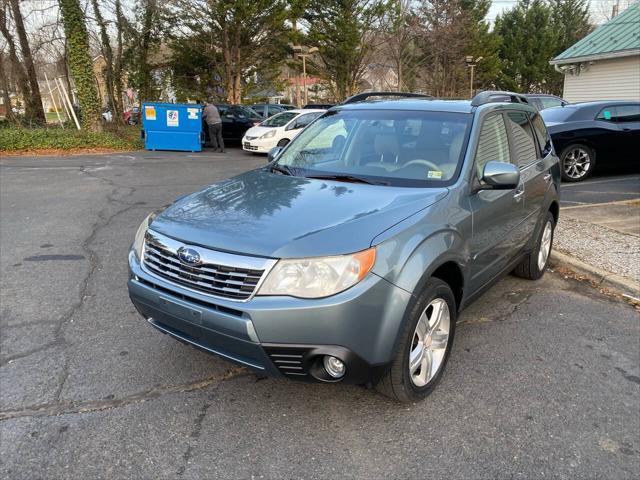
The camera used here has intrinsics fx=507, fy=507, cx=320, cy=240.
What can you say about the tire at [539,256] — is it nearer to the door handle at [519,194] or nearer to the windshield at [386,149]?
the door handle at [519,194]

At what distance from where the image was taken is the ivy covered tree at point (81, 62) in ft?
56.0

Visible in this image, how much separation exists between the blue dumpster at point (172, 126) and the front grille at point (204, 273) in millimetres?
15047

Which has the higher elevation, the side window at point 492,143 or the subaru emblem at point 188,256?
the side window at point 492,143

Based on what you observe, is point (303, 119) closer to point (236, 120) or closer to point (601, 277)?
point (236, 120)

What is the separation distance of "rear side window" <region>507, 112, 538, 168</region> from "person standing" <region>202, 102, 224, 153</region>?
14.1 meters

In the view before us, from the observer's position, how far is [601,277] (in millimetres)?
4914

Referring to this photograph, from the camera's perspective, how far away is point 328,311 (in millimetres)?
2340

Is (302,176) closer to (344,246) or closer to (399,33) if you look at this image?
(344,246)

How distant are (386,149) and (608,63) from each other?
62.0ft

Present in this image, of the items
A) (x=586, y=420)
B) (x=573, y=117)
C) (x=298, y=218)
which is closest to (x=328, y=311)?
(x=298, y=218)

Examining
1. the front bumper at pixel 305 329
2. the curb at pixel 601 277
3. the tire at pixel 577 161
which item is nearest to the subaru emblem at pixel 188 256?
the front bumper at pixel 305 329

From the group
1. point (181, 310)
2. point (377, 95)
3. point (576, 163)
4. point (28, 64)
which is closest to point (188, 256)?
point (181, 310)

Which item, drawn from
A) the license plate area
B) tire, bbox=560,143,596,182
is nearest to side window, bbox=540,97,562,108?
tire, bbox=560,143,596,182

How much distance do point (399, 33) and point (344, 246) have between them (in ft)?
95.1
